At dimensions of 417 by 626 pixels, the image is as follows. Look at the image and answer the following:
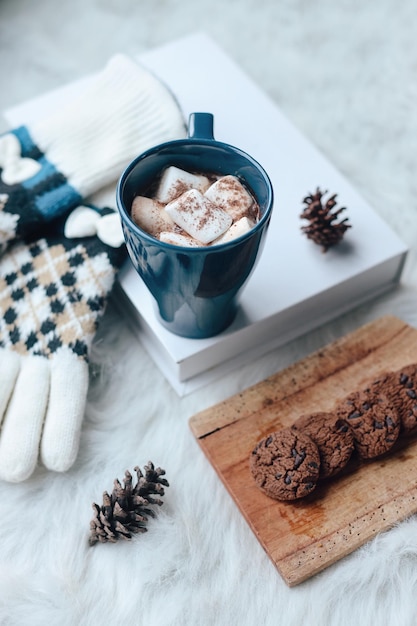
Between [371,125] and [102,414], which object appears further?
[371,125]

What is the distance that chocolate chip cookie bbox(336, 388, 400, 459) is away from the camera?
729mm

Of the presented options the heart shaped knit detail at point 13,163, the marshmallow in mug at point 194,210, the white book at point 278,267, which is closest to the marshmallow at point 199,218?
the marshmallow in mug at point 194,210

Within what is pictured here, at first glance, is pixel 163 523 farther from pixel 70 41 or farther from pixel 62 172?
pixel 70 41

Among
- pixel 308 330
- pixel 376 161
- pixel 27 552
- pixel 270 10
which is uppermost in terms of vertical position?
pixel 270 10

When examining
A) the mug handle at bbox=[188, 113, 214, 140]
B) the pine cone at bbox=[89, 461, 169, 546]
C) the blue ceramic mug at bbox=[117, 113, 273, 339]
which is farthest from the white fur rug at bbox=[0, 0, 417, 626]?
the mug handle at bbox=[188, 113, 214, 140]

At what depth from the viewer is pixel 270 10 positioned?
1248mm

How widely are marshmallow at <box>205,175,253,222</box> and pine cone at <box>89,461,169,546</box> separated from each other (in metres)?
0.26

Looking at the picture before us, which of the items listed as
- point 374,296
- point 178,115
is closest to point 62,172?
point 178,115

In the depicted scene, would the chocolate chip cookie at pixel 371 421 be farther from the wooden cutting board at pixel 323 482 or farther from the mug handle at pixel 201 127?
the mug handle at pixel 201 127

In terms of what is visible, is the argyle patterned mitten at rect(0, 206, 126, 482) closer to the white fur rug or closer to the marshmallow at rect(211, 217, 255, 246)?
the white fur rug

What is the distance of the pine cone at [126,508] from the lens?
72 cm

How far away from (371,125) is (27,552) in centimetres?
75

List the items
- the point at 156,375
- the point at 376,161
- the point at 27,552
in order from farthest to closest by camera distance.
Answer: the point at 376,161 < the point at 156,375 < the point at 27,552

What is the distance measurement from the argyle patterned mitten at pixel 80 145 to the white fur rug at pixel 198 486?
0.49 ft
